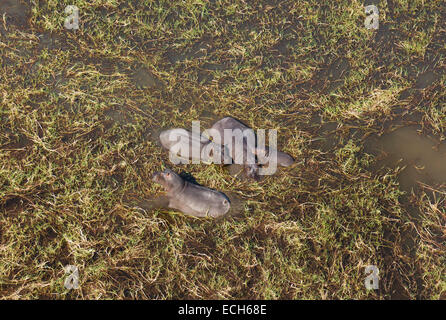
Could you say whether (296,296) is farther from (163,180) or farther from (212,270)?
(163,180)

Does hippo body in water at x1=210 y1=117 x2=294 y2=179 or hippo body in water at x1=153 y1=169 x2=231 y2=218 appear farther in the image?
hippo body in water at x1=210 y1=117 x2=294 y2=179

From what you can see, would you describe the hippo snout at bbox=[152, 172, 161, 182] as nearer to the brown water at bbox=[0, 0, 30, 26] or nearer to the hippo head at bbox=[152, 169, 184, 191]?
the hippo head at bbox=[152, 169, 184, 191]

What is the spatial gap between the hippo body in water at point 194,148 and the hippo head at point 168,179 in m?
0.57

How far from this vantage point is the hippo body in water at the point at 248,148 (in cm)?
621

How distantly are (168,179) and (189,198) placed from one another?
1.42 feet

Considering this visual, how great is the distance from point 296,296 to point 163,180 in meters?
2.58

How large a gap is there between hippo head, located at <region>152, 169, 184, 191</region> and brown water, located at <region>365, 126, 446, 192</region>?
3385 mm

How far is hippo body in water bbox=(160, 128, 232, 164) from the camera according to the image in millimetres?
6203

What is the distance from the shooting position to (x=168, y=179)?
18.8ft

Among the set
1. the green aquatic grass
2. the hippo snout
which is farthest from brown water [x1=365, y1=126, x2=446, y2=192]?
the hippo snout

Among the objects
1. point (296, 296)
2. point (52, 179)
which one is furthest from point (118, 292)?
point (296, 296)

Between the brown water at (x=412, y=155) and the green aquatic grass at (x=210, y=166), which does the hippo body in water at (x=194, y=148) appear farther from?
the brown water at (x=412, y=155)

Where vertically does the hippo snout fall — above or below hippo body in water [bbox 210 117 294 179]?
below

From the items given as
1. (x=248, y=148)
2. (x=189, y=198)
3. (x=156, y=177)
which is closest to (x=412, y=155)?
(x=248, y=148)
